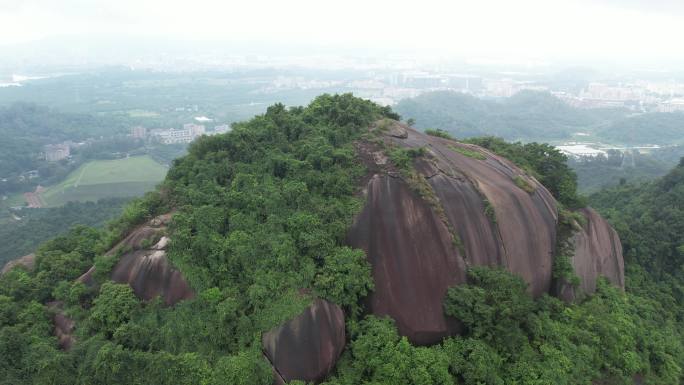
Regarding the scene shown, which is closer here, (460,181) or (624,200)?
(460,181)

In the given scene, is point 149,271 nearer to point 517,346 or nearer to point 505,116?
point 517,346

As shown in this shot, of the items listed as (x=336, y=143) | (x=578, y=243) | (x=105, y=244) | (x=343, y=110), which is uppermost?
(x=343, y=110)

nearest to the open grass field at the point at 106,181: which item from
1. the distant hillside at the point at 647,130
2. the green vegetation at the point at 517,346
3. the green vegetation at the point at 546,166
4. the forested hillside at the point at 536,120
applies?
the green vegetation at the point at 546,166

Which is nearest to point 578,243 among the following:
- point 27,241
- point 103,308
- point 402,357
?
point 402,357

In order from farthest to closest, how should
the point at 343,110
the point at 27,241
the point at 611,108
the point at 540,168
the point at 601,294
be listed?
the point at 611,108
the point at 27,241
the point at 540,168
the point at 343,110
the point at 601,294

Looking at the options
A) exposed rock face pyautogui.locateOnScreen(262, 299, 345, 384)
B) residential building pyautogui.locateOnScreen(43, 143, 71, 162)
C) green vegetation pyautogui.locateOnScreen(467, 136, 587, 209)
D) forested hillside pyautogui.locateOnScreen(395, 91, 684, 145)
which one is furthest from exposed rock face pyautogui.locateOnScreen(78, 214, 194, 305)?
forested hillside pyautogui.locateOnScreen(395, 91, 684, 145)

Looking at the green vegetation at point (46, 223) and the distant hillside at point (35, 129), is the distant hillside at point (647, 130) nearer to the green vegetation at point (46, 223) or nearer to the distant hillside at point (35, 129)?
the green vegetation at point (46, 223)

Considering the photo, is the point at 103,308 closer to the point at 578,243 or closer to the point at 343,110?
the point at 343,110
